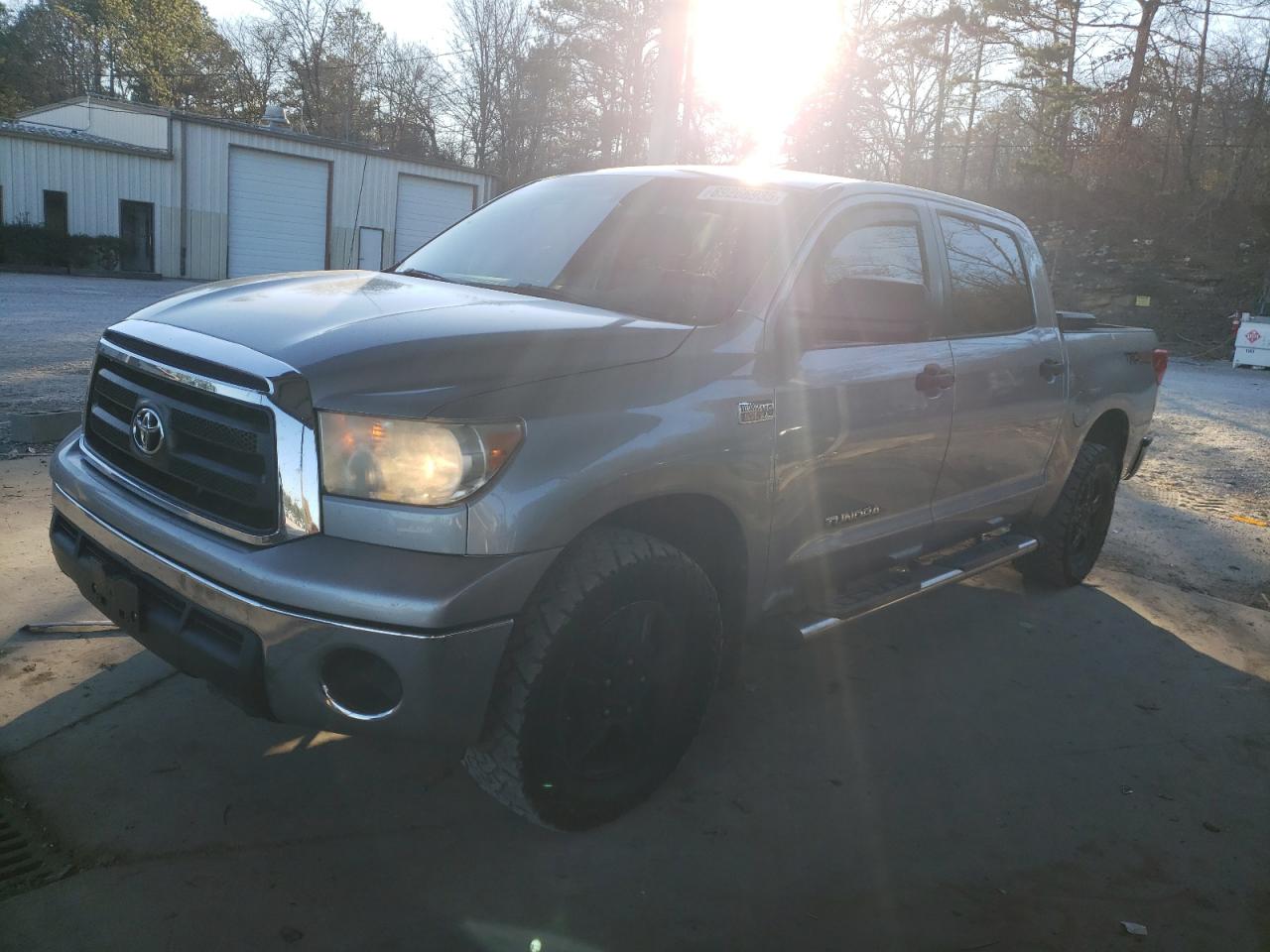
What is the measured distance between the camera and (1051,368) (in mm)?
4469

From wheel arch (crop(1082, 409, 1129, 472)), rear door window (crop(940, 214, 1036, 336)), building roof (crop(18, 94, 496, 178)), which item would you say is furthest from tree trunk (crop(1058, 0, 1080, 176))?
rear door window (crop(940, 214, 1036, 336))

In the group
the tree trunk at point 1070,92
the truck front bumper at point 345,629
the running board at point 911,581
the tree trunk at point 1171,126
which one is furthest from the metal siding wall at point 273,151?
the truck front bumper at point 345,629

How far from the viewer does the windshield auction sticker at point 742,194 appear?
3393mm

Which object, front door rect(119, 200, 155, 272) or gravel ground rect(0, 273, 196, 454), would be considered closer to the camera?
gravel ground rect(0, 273, 196, 454)

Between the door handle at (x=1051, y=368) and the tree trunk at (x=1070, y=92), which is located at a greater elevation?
the tree trunk at (x=1070, y=92)

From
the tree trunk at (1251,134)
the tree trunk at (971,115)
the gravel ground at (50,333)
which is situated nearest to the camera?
the gravel ground at (50,333)

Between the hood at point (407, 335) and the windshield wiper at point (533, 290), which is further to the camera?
the windshield wiper at point (533, 290)

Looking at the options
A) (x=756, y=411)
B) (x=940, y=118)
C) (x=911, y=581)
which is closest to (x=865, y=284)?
(x=756, y=411)

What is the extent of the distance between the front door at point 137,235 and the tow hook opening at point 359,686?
29614mm

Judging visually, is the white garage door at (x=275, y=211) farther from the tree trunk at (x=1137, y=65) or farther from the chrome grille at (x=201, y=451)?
the chrome grille at (x=201, y=451)

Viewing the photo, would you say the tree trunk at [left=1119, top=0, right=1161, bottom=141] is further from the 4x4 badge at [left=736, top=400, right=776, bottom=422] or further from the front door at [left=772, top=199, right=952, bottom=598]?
the 4x4 badge at [left=736, top=400, right=776, bottom=422]

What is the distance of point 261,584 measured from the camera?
7.33 feet

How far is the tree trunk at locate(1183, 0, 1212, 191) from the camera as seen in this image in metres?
27.9

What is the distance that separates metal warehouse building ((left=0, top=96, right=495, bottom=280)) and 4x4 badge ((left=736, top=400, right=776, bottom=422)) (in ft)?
83.9
